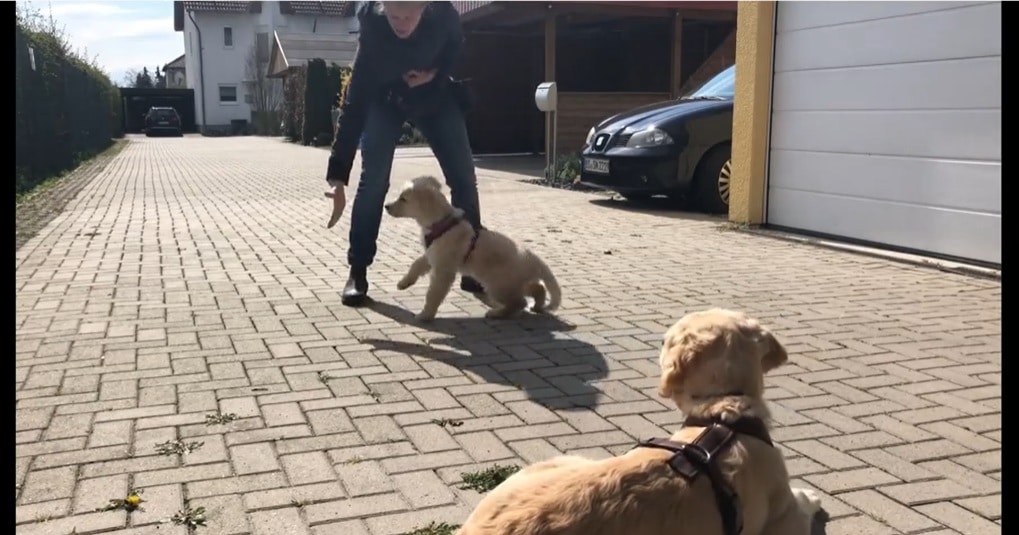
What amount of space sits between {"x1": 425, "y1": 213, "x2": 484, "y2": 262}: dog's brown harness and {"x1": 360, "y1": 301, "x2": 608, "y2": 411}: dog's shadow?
0.50m

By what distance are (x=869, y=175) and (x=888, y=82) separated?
861 millimetres

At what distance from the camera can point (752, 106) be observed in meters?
9.52

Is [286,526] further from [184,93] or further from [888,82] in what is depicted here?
[184,93]

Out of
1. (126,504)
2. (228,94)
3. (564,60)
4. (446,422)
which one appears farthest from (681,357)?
(228,94)

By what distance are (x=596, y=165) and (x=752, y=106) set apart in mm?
2663

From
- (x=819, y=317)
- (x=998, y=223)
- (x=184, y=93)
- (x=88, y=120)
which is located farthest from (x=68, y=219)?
(x=184, y=93)

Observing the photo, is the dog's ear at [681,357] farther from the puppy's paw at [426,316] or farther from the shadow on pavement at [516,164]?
the shadow on pavement at [516,164]

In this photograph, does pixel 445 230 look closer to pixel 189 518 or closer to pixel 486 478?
pixel 486 478

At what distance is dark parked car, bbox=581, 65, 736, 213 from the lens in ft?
35.8

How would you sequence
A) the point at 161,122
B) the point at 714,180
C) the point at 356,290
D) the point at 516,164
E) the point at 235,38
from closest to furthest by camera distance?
the point at 356,290
the point at 714,180
the point at 516,164
the point at 161,122
the point at 235,38

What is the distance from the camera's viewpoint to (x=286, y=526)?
2859mm

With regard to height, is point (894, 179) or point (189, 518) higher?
point (894, 179)

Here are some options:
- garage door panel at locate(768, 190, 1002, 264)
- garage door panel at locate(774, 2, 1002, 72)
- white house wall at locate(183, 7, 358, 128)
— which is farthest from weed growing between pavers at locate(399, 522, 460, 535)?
white house wall at locate(183, 7, 358, 128)

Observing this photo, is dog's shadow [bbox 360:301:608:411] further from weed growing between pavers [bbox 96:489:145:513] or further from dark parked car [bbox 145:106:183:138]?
dark parked car [bbox 145:106:183:138]
